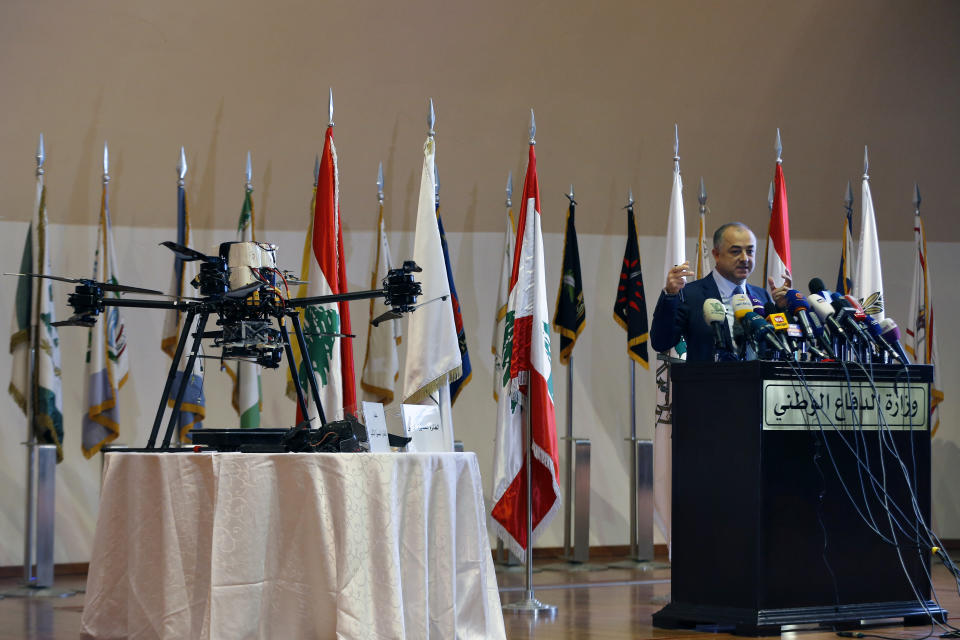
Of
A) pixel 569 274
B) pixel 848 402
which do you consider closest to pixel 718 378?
pixel 848 402

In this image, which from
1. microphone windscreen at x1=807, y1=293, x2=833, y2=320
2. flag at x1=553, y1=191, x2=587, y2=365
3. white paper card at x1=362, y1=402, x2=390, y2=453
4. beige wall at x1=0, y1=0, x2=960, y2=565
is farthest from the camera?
flag at x1=553, y1=191, x2=587, y2=365

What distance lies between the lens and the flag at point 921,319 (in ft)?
23.7

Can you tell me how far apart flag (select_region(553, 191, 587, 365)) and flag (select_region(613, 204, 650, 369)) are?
0.25 meters

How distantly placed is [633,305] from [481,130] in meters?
1.56

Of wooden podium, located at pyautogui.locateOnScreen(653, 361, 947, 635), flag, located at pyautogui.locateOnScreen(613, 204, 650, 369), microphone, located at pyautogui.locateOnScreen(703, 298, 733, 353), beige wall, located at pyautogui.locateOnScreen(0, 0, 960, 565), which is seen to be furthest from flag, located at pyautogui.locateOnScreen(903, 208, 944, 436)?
microphone, located at pyautogui.locateOnScreen(703, 298, 733, 353)

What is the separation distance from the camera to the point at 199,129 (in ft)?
22.2

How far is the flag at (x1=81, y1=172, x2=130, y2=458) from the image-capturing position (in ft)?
20.1

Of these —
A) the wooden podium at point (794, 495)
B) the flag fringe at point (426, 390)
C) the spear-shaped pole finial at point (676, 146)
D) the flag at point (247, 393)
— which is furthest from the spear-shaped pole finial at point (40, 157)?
the wooden podium at point (794, 495)

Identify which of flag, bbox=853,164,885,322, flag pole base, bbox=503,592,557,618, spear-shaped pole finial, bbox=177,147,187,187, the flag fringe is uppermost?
spear-shaped pole finial, bbox=177,147,187,187

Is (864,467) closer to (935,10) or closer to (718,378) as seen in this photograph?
(718,378)

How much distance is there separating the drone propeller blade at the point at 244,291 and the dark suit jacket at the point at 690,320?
181 cm

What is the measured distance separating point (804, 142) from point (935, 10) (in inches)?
48.2

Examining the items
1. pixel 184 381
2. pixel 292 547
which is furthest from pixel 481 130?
pixel 292 547

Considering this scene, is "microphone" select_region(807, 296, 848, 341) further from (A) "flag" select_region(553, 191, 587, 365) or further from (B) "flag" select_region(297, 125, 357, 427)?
(A) "flag" select_region(553, 191, 587, 365)
